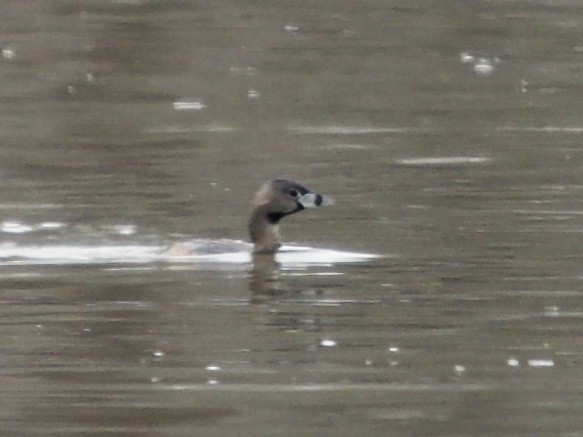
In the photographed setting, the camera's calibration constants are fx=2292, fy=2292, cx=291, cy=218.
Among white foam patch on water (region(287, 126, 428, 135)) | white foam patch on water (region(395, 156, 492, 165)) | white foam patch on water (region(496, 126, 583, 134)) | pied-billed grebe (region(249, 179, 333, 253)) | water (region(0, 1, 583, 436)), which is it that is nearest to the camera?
water (region(0, 1, 583, 436))

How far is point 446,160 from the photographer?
19172 millimetres

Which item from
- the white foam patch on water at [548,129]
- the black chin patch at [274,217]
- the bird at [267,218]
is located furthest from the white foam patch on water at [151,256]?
the white foam patch on water at [548,129]

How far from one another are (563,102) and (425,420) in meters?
13.5

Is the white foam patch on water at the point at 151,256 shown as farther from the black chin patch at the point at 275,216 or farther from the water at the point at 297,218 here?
the black chin patch at the point at 275,216

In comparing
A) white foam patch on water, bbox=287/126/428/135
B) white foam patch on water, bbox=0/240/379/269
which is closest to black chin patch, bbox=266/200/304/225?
white foam patch on water, bbox=0/240/379/269

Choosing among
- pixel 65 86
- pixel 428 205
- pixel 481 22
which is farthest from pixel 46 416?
pixel 481 22

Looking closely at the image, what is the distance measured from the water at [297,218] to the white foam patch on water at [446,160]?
50 mm

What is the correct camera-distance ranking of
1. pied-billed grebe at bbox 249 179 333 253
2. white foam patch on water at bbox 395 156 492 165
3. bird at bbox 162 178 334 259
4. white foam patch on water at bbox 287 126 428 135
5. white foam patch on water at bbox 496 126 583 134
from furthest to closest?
white foam patch on water at bbox 287 126 428 135 < white foam patch on water at bbox 496 126 583 134 < white foam patch on water at bbox 395 156 492 165 < pied-billed grebe at bbox 249 179 333 253 < bird at bbox 162 178 334 259

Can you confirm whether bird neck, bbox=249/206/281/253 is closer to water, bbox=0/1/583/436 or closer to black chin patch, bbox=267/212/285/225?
black chin patch, bbox=267/212/285/225

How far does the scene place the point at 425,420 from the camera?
9.55 metres

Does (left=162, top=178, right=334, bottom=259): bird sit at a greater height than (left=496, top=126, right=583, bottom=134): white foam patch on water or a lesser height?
lesser

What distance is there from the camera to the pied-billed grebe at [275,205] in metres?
15.8

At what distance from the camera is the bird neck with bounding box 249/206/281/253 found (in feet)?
51.3

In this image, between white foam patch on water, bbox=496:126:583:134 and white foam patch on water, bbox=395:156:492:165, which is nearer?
white foam patch on water, bbox=395:156:492:165
